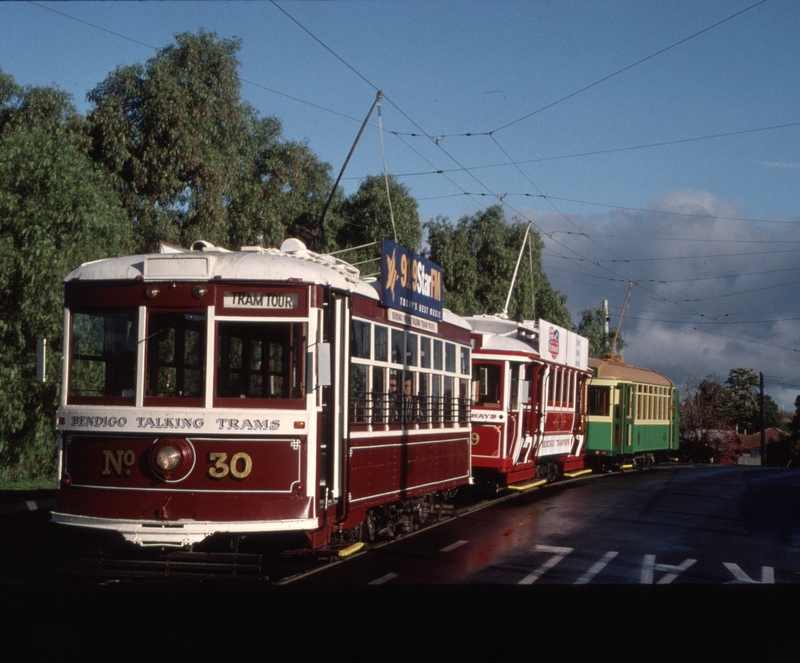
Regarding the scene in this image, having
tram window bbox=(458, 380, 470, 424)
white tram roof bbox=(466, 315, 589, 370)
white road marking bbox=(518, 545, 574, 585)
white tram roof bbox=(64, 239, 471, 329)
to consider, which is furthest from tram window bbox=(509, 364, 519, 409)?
white tram roof bbox=(64, 239, 471, 329)

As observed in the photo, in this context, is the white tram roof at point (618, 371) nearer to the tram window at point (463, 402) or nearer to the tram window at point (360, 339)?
the tram window at point (463, 402)

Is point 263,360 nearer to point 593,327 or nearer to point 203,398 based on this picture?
point 203,398

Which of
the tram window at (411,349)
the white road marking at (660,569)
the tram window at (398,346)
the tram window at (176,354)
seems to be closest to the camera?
the tram window at (176,354)

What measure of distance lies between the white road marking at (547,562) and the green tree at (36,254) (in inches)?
419

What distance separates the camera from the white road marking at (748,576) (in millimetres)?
11477

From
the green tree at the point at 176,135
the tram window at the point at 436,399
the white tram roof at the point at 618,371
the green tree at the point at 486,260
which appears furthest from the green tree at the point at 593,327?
the tram window at the point at 436,399

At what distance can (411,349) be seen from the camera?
13781 millimetres

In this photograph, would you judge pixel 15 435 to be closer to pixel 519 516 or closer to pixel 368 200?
pixel 519 516

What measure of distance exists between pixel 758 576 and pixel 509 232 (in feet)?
122

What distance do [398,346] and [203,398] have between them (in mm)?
3699

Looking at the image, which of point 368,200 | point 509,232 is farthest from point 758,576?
point 509,232

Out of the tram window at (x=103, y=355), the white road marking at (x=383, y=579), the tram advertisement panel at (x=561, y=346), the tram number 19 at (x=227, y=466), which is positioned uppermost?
the tram advertisement panel at (x=561, y=346)

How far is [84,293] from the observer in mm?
10406

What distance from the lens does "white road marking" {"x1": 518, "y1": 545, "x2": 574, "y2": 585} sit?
1104 centimetres
